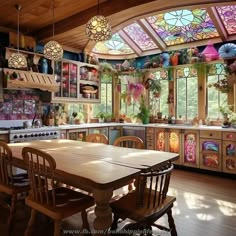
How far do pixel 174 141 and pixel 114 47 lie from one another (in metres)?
2.90

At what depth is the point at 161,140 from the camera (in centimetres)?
513

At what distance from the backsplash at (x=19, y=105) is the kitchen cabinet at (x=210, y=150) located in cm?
333

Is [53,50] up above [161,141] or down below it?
above

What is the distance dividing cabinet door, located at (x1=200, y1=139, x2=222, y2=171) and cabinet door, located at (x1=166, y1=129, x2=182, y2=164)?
0.46 meters

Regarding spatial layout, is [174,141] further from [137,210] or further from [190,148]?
[137,210]

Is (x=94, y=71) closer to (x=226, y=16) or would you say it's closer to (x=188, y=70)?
(x=188, y=70)

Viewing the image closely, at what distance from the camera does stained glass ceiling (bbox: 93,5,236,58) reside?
461 cm

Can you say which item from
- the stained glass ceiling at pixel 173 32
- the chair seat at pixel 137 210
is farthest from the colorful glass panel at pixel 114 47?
the chair seat at pixel 137 210

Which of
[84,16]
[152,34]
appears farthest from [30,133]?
[152,34]

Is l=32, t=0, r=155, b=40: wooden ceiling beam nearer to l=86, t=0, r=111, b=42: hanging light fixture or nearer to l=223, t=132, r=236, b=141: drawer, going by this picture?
l=86, t=0, r=111, b=42: hanging light fixture

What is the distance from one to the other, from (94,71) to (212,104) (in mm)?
2773

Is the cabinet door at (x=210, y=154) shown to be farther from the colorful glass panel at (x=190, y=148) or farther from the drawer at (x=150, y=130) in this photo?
the drawer at (x=150, y=130)

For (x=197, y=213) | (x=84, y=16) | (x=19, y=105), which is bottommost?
(x=197, y=213)

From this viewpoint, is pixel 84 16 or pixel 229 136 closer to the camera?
pixel 84 16
